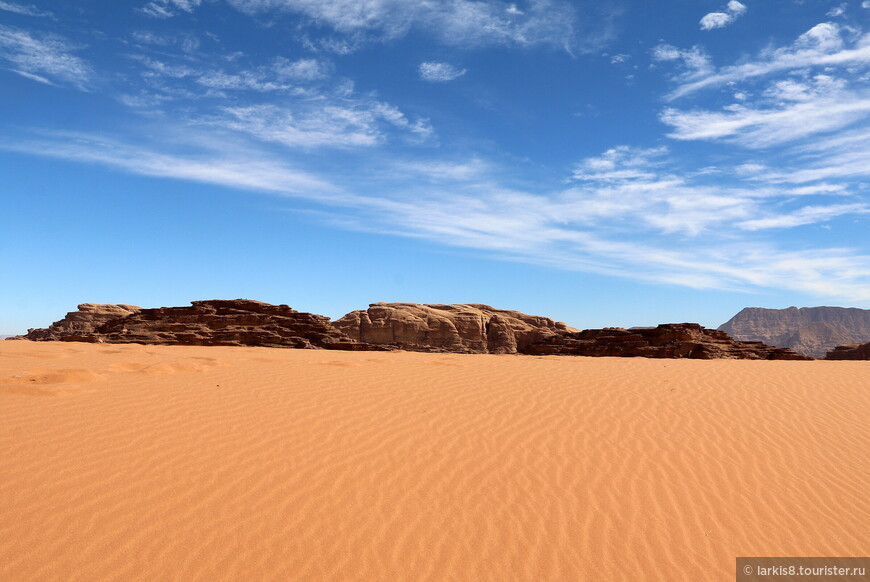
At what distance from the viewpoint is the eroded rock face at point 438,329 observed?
58062mm

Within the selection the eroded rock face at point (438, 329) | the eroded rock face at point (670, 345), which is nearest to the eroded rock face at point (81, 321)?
the eroded rock face at point (438, 329)

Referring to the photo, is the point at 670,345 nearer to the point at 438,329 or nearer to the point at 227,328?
the point at 438,329

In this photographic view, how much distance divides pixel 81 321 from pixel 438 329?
130 feet

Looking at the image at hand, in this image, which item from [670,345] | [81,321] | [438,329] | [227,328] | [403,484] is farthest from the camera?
[438,329]

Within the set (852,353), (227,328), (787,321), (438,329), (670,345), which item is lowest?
(852,353)

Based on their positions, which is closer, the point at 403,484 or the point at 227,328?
the point at 403,484

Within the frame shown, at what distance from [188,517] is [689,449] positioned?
Result: 5.49m

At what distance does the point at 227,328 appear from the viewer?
3300 cm

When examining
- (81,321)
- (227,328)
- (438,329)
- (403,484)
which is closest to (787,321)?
(438,329)

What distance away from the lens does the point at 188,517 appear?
408 centimetres

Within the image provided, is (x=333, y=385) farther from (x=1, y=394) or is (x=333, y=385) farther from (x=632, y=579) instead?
(x=632, y=579)

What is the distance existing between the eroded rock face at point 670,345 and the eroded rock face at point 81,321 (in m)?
47.1

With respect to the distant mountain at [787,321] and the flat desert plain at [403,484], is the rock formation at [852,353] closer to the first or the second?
the flat desert plain at [403,484]

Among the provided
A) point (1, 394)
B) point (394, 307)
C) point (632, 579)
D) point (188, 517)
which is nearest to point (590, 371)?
point (632, 579)
